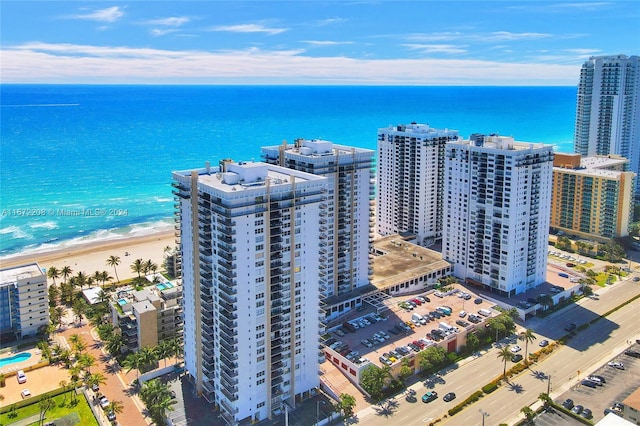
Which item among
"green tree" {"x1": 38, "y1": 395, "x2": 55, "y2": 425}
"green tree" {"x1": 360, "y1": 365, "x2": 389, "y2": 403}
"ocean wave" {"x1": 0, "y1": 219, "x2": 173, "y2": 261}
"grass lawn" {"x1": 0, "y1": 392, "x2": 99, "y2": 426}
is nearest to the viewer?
"green tree" {"x1": 38, "y1": 395, "x2": 55, "y2": 425}

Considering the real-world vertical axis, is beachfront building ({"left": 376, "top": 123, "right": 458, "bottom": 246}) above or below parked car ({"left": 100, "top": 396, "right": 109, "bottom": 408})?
above

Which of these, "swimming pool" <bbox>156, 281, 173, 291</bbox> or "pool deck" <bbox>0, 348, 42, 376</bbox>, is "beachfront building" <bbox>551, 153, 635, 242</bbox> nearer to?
"swimming pool" <bbox>156, 281, 173, 291</bbox>

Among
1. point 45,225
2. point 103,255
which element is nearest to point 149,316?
point 103,255

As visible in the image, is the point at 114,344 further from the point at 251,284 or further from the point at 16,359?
the point at 251,284

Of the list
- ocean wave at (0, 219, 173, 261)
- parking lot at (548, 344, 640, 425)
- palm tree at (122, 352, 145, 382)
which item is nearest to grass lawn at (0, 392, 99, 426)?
palm tree at (122, 352, 145, 382)

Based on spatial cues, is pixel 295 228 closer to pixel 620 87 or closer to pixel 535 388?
pixel 535 388

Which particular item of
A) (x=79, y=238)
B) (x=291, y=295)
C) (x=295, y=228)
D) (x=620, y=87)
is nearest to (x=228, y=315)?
(x=291, y=295)
